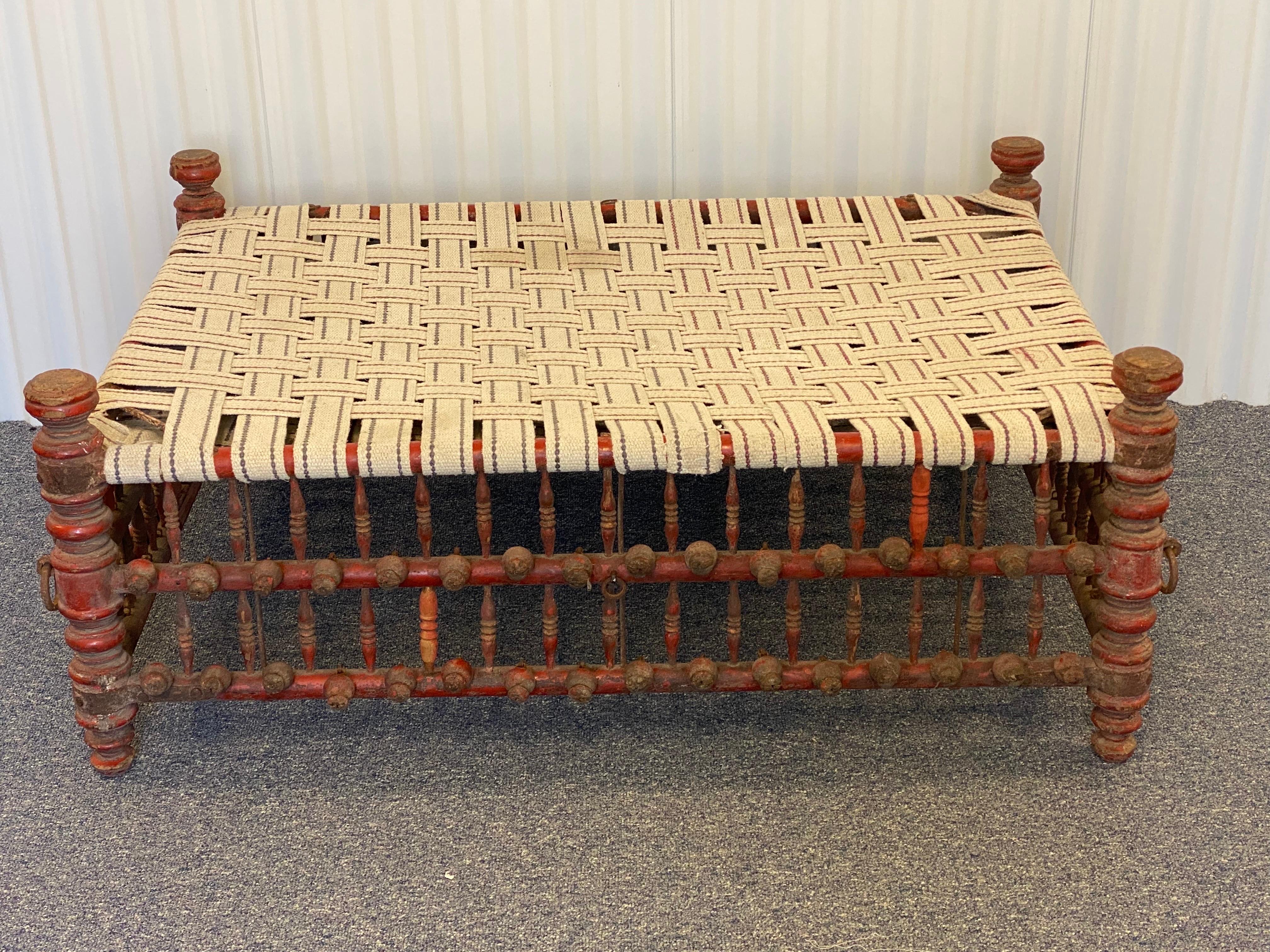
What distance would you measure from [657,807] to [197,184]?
4.18ft

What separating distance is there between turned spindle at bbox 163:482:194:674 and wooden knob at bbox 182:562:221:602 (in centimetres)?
3

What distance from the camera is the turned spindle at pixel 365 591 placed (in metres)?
1.97

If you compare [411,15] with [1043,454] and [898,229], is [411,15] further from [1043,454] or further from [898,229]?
[1043,454]

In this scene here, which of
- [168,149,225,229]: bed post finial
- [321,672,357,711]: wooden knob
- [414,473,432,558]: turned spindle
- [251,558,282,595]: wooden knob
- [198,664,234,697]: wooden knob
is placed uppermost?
[168,149,225,229]: bed post finial

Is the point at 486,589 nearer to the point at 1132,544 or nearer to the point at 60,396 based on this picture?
the point at 60,396

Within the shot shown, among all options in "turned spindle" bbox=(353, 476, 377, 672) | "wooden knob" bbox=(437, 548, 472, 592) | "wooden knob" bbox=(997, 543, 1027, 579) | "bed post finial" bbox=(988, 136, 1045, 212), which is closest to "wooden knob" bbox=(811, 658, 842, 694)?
"wooden knob" bbox=(997, 543, 1027, 579)

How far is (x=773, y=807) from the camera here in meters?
2.02

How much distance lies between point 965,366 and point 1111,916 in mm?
731

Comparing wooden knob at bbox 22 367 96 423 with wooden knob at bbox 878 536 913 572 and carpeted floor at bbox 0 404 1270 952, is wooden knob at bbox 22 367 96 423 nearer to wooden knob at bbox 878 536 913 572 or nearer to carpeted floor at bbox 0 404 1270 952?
carpeted floor at bbox 0 404 1270 952

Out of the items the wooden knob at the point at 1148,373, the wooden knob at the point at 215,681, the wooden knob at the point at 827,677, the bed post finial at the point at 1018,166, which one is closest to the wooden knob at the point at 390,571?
the wooden knob at the point at 215,681

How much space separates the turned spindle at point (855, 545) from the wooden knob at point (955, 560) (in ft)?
0.35

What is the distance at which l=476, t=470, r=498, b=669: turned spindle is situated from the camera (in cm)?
196

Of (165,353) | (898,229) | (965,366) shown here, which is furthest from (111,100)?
(965,366)

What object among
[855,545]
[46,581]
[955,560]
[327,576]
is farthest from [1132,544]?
[46,581]
